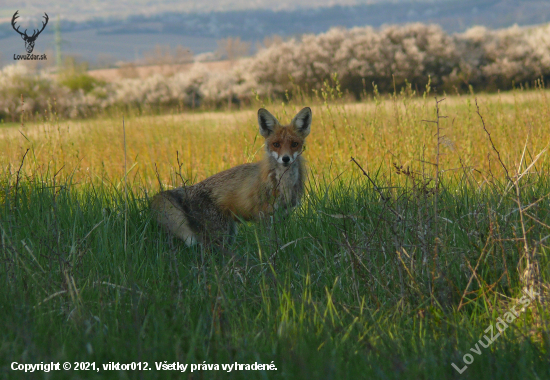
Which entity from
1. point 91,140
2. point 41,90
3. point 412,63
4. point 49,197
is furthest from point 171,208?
point 412,63

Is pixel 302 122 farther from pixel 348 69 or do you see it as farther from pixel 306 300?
pixel 348 69

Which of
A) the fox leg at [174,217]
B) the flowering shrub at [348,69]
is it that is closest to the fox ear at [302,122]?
the fox leg at [174,217]

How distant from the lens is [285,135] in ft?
19.9

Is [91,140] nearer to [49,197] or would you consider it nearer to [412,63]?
[49,197]

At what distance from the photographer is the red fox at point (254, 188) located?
580 centimetres

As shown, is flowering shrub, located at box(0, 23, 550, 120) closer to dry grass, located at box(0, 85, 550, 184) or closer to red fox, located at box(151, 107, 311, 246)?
dry grass, located at box(0, 85, 550, 184)

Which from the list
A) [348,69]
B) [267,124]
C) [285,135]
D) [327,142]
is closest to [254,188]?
[285,135]

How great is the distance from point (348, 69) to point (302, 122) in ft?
63.1

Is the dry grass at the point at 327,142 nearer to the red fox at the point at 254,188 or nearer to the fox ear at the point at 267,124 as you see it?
the fox ear at the point at 267,124

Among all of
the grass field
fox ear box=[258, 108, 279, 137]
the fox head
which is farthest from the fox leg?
fox ear box=[258, 108, 279, 137]

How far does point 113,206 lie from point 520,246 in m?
4.17

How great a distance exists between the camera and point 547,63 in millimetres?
22844

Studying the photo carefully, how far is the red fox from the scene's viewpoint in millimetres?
5797

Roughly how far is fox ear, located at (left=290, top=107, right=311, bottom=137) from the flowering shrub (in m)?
17.4
